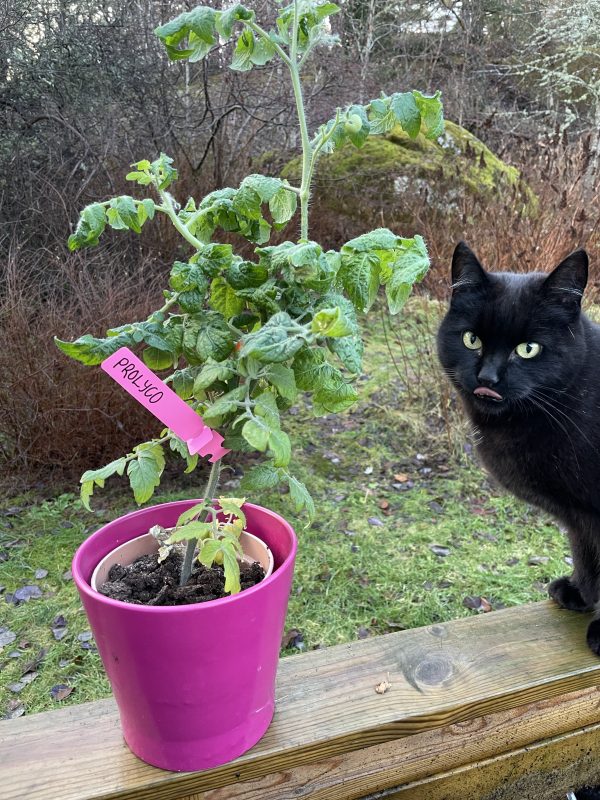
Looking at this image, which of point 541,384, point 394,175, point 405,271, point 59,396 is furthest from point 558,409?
point 394,175

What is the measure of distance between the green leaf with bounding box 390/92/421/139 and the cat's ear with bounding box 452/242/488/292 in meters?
0.52

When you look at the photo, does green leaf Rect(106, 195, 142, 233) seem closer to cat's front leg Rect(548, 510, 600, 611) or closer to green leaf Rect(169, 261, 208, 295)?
green leaf Rect(169, 261, 208, 295)

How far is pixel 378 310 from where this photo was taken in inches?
176

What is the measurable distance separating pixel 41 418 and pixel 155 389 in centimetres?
190

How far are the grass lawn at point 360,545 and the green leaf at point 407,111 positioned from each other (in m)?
1.52

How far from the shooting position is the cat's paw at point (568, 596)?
130 centimetres

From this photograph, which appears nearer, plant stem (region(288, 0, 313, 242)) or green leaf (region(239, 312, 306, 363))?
green leaf (region(239, 312, 306, 363))

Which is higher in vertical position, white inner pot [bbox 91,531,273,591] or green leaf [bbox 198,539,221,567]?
green leaf [bbox 198,539,221,567]

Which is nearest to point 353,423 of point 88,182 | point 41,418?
point 41,418

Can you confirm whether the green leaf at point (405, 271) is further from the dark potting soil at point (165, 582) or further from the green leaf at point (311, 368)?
the dark potting soil at point (165, 582)

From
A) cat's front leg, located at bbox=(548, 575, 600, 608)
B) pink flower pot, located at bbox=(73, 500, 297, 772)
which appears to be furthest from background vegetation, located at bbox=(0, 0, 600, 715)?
pink flower pot, located at bbox=(73, 500, 297, 772)

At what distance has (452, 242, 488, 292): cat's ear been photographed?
122 centimetres

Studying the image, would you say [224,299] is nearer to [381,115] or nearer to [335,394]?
[335,394]

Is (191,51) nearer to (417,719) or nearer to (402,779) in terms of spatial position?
(417,719)
